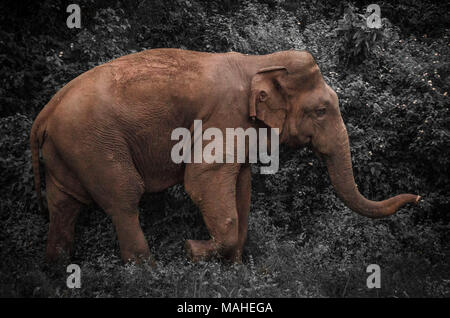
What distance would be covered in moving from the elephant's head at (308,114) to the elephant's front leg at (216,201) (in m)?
0.77

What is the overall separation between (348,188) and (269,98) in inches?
53.2

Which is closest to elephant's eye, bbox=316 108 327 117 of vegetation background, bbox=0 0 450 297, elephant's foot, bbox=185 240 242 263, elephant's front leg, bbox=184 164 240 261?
elephant's front leg, bbox=184 164 240 261

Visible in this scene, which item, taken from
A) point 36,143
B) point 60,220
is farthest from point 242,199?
point 36,143

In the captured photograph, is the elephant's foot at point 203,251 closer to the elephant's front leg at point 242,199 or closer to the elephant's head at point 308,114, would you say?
the elephant's front leg at point 242,199

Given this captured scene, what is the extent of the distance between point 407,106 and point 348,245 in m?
2.36

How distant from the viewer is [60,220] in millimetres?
5840

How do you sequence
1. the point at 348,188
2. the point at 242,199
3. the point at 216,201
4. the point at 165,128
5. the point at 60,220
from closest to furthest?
the point at 216,201 < the point at 165,128 < the point at 60,220 < the point at 348,188 < the point at 242,199

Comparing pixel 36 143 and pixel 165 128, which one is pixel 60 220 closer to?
pixel 36 143

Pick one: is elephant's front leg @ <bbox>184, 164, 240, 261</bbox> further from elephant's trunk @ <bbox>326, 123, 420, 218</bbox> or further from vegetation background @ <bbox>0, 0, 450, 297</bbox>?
elephant's trunk @ <bbox>326, 123, 420, 218</bbox>

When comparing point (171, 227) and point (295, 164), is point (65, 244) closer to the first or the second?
point (171, 227)

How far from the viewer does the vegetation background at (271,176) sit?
5.46 m

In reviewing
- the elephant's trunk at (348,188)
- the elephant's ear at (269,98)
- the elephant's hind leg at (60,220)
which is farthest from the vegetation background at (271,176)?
the elephant's ear at (269,98)

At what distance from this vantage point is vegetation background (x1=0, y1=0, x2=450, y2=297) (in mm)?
5457

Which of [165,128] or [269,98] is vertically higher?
[269,98]
